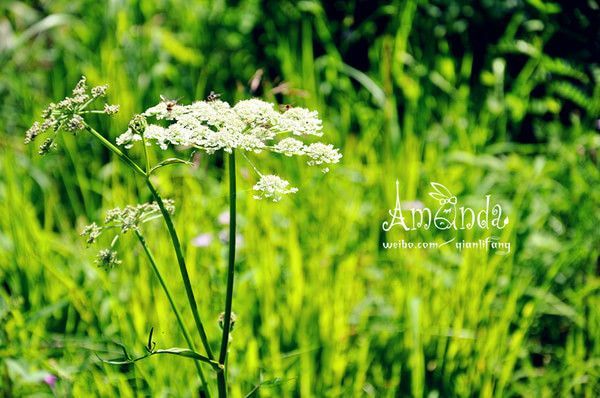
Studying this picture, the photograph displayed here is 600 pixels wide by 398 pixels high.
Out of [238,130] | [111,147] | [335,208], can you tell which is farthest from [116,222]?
[335,208]

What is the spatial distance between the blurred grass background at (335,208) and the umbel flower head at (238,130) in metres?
0.40

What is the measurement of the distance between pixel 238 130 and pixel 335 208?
4.41ft

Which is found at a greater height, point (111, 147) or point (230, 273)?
point (111, 147)

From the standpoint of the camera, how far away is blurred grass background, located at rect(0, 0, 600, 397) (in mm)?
1835

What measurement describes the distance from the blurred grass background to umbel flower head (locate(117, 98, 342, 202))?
398 mm

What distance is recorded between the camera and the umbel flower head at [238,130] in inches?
37.2

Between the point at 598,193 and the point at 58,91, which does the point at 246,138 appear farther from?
the point at 58,91

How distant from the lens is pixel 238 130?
3.16 feet

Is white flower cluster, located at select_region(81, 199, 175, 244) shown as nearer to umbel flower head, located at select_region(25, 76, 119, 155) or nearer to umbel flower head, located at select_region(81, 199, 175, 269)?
umbel flower head, located at select_region(81, 199, 175, 269)

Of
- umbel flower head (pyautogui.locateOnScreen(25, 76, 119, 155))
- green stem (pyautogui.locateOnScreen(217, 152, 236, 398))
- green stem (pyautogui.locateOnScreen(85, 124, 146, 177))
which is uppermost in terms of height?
umbel flower head (pyautogui.locateOnScreen(25, 76, 119, 155))

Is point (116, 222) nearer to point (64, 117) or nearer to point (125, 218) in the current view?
point (125, 218)

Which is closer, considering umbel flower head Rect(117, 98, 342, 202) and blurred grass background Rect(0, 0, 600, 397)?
umbel flower head Rect(117, 98, 342, 202)

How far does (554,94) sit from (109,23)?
2034 millimetres

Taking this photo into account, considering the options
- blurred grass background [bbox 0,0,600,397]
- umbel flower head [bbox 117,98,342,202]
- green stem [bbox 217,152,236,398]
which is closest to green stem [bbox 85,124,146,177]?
umbel flower head [bbox 117,98,342,202]
